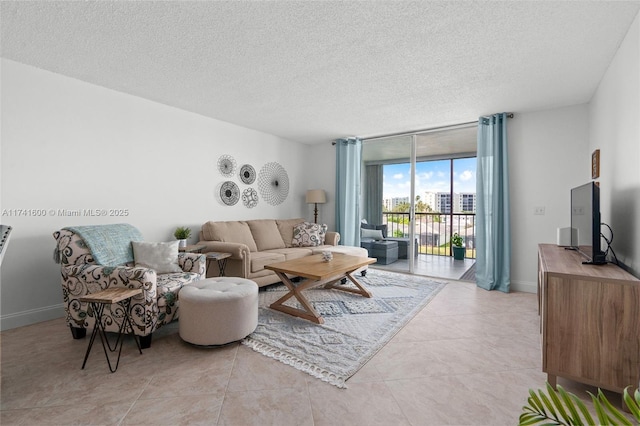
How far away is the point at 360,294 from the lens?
3701mm

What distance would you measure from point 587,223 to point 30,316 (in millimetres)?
4827

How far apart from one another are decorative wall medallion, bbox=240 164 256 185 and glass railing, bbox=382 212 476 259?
3.03 meters

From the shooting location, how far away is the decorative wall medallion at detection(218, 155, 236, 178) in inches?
178

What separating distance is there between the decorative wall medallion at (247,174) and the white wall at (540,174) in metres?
3.78

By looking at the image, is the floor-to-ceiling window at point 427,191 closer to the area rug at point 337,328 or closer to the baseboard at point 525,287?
the baseboard at point 525,287

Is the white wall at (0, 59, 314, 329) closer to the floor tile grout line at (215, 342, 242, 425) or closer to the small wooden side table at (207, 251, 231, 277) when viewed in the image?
the small wooden side table at (207, 251, 231, 277)

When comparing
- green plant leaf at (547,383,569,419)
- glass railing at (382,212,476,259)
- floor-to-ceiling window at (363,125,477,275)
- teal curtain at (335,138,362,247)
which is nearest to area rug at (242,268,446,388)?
green plant leaf at (547,383,569,419)

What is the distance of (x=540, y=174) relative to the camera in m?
3.92

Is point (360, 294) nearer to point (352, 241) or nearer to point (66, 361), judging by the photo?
point (352, 241)

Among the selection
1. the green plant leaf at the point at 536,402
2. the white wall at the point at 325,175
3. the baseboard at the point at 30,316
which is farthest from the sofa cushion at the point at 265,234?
the green plant leaf at the point at 536,402

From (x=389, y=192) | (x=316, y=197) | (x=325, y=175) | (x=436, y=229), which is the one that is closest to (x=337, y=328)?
(x=316, y=197)

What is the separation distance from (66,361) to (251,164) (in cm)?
344

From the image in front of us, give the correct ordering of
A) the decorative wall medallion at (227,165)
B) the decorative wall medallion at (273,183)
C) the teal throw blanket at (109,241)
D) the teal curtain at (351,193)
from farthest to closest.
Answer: the teal curtain at (351,193)
the decorative wall medallion at (273,183)
the decorative wall medallion at (227,165)
the teal throw blanket at (109,241)

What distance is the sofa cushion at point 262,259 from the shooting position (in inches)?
147
